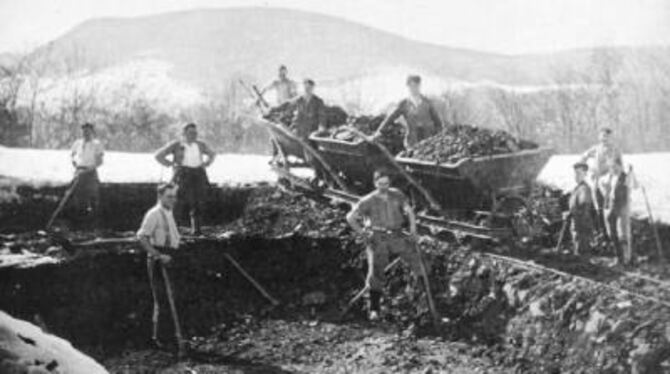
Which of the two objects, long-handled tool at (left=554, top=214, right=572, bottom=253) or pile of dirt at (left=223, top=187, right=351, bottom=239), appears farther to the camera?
pile of dirt at (left=223, top=187, right=351, bottom=239)

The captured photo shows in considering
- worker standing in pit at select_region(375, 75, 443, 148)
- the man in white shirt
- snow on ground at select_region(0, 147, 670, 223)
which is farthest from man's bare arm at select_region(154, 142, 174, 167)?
worker standing in pit at select_region(375, 75, 443, 148)

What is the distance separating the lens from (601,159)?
8320mm

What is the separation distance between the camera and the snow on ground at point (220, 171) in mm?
10617

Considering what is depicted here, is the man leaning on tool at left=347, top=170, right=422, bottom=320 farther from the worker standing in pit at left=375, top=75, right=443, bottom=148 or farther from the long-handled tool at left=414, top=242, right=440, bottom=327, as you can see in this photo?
the worker standing in pit at left=375, top=75, right=443, bottom=148

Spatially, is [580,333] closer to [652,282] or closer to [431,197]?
[652,282]

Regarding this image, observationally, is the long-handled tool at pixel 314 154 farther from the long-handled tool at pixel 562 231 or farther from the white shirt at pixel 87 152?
the long-handled tool at pixel 562 231

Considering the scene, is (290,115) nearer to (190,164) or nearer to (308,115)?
(308,115)

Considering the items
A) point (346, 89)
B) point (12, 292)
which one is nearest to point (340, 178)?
point (12, 292)

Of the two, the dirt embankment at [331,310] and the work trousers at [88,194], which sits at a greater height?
the work trousers at [88,194]

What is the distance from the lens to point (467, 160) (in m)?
8.05

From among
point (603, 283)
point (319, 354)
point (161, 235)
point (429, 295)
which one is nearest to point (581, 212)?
point (603, 283)

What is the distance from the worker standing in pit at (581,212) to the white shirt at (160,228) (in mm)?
4614

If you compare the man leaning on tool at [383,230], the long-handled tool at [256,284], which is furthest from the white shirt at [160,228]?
the man leaning on tool at [383,230]

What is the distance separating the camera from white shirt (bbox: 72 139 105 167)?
9914mm
